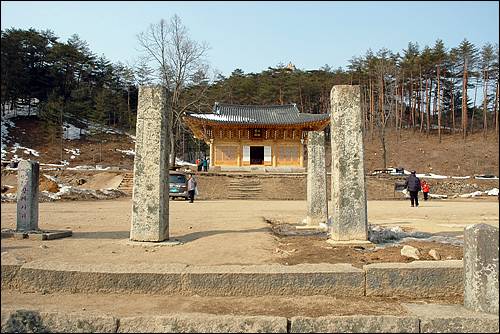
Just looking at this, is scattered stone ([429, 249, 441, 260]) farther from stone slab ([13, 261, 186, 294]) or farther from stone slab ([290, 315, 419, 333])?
stone slab ([13, 261, 186, 294])

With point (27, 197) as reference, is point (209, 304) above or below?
below

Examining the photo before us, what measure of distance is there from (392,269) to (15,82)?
176ft

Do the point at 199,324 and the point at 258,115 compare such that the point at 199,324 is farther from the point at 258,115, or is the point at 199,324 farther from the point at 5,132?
the point at 5,132

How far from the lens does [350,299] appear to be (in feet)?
17.4

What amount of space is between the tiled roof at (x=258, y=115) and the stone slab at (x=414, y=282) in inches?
1229

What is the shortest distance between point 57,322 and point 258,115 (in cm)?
3774

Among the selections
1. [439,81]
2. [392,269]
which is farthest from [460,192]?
[392,269]

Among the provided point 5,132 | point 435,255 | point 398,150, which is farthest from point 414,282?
point 5,132

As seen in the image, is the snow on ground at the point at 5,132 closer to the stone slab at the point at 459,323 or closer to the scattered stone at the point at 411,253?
the scattered stone at the point at 411,253

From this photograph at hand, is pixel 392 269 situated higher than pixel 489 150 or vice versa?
pixel 489 150

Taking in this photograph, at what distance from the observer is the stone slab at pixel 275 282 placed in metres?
5.39

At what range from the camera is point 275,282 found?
5395 mm

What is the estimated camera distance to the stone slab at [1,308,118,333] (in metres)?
4.05

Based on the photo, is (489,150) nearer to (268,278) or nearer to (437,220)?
(437,220)
